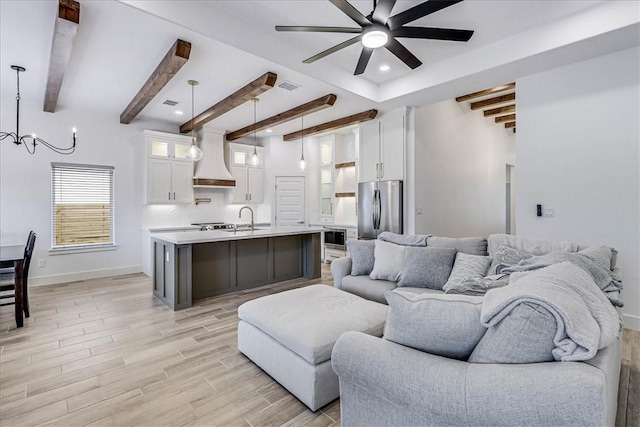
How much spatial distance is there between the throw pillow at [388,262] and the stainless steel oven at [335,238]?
303 centimetres

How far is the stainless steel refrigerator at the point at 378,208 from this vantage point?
5312mm

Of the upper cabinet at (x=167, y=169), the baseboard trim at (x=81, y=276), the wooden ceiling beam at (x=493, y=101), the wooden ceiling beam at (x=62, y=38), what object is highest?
the wooden ceiling beam at (x=493, y=101)

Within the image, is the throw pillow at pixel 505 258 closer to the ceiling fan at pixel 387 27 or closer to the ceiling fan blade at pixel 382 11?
the ceiling fan at pixel 387 27

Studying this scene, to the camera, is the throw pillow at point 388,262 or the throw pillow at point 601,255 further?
the throw pillow at point 388,262

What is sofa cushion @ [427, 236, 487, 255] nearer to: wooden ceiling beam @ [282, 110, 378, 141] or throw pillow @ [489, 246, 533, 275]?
throw pillow @ [489, 246, 533, 275]

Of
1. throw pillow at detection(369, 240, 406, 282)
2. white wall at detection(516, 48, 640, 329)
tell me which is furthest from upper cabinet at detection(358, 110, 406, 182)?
throw pillow at detection(369, 240, 406, 282)

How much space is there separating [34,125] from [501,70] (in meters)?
6.83

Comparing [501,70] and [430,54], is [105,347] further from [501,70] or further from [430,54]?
[501,70]

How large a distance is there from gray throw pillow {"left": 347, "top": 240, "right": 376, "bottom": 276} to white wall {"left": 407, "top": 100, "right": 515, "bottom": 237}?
1.97 metres

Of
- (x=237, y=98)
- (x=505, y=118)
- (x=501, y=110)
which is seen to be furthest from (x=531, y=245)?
(x=505, y=118)

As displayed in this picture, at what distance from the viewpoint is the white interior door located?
752 cm

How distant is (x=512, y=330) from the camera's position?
3.67 ft

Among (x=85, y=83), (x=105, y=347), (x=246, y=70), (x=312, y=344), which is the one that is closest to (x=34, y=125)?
(x=85, y=83)

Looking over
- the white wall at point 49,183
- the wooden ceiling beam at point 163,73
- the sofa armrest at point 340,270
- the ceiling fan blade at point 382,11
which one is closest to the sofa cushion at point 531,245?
the sofa armrest at point 340,270
